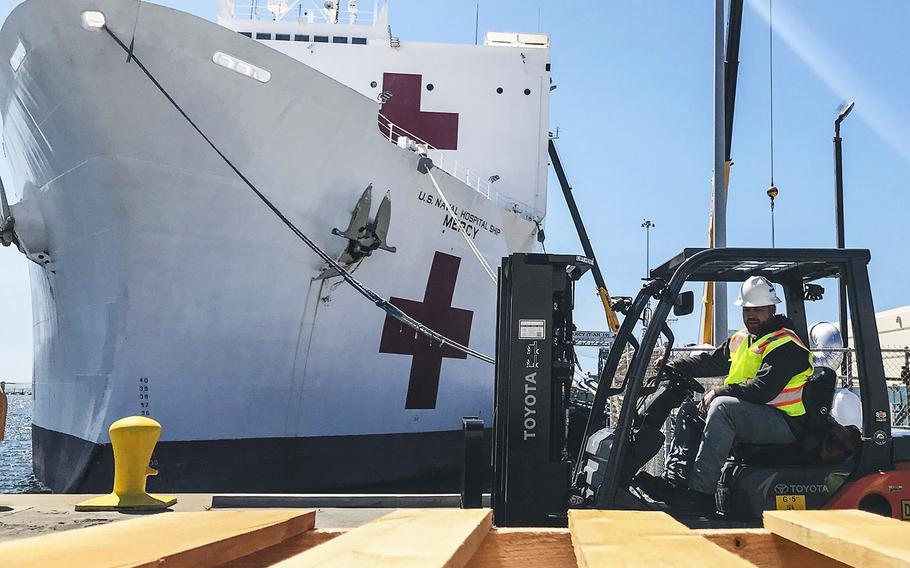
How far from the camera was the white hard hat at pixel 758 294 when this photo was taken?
130 inches

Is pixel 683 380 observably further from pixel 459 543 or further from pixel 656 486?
pixel 459 543

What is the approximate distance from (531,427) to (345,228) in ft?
17.3

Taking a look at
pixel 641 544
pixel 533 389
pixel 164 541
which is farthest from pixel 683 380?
pixel 164 541

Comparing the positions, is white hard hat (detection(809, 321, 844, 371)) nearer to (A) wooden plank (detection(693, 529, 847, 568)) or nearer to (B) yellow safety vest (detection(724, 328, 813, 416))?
(B) yellow safety vest (detection(724, 328, 813, 416))

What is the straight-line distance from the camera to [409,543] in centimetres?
113

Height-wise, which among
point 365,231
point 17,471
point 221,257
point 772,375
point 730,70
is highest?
Result: point 730,70

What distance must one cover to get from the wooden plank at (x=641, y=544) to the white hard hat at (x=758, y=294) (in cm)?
209

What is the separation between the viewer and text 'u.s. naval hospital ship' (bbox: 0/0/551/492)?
23.9ft

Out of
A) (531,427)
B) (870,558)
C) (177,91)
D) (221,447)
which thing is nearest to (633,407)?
(531,427)

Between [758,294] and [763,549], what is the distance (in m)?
2.10

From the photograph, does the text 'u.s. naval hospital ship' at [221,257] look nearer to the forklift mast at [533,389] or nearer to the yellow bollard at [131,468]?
the yellow bollard at [131,468]

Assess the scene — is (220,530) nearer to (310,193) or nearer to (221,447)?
(221,447)

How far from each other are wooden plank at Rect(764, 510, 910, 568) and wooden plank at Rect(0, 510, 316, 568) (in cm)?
89

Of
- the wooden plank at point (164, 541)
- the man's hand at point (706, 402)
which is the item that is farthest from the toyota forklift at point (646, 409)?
the wooden plank at point (164, 541)
